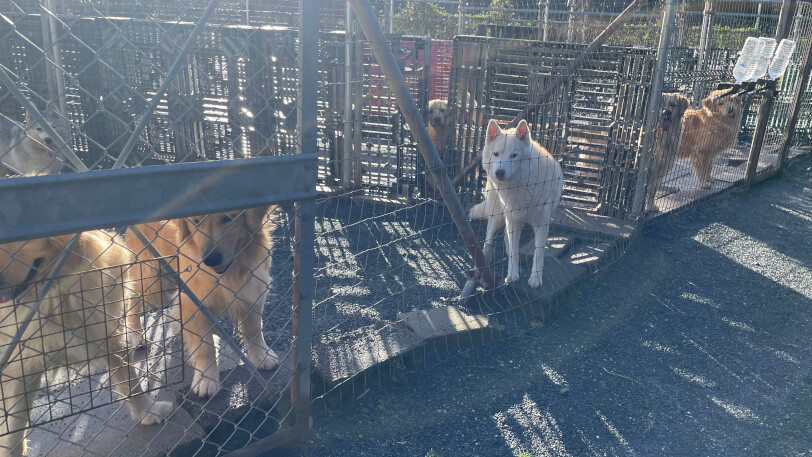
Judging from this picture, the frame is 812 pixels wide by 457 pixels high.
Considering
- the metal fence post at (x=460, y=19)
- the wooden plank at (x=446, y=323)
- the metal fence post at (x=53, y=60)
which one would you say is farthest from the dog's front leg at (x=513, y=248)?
the metal fence post at (x=460, y=19)

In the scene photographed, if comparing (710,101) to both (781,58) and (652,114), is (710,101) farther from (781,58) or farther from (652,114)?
(652,114)

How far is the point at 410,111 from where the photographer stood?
3.07 m

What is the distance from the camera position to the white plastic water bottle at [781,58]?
7.12 metres

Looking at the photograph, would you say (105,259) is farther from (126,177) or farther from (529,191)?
(529,191)

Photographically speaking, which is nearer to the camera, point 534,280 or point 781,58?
point 534,280

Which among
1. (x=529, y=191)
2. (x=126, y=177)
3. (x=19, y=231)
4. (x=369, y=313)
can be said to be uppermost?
(x=126, y=177)

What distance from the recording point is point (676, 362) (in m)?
3.75

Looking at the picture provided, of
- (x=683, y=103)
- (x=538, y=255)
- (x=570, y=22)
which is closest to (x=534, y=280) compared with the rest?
(x=538, y=255)

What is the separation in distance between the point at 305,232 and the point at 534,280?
2.64 metres

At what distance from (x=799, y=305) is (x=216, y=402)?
4712mm

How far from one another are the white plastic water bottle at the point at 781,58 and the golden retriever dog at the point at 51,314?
8.04m

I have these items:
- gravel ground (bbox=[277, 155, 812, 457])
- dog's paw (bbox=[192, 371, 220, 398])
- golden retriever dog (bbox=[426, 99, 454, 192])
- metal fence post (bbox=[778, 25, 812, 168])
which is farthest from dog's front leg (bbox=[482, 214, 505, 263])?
metal fence post (bbox=[778, 25, 812, 168])

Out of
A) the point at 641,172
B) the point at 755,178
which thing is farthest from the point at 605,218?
the point at 755,178

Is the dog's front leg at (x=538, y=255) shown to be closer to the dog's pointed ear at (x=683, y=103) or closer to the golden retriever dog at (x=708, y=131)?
the dog's pointed ear at (x=683, y=103)
